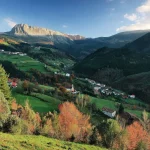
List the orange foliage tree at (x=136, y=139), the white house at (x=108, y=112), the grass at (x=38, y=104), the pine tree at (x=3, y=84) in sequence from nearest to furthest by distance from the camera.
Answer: the orange foliage tree at (x=136, y=139) → the pine tree at (x=3, y=84) → the grass at (x=38, y=104) → the white house at (x=108, y=112)

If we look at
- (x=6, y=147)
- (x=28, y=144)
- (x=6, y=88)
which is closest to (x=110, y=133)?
(x=28, y=144)

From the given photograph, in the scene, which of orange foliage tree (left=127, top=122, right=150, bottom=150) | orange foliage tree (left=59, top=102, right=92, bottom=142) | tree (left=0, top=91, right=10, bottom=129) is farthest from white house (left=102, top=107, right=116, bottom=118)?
tree (left=0, top=91, right=10, bottom=129)

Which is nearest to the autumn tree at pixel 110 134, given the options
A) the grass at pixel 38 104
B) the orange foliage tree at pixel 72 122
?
the orange foliage tree at pixel 72 122

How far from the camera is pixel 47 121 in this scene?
68688mm

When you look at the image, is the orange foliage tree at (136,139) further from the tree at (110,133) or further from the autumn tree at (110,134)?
Result: the tree at (110,133)

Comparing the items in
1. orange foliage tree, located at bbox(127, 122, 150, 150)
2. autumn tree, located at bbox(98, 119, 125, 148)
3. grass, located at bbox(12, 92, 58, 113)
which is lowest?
orange foliage tree, located at bbox(127, 122, 150, 150)

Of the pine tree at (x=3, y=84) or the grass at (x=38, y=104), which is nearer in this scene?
the pine tree at (x=3, y=84)

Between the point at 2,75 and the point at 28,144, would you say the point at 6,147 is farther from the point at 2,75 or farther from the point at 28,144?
the point at 2,75

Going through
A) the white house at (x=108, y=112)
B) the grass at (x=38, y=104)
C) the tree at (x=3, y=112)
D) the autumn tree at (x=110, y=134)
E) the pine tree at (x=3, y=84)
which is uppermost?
the pine tree at (x=3, y=84)

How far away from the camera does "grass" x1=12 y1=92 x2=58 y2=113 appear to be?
107287 mm

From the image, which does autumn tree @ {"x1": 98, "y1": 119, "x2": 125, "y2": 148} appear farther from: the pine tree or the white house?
the white house

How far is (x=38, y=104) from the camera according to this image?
112938 millimetres

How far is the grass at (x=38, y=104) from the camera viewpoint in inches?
4224

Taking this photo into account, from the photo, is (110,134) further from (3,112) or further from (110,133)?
(3,112)
